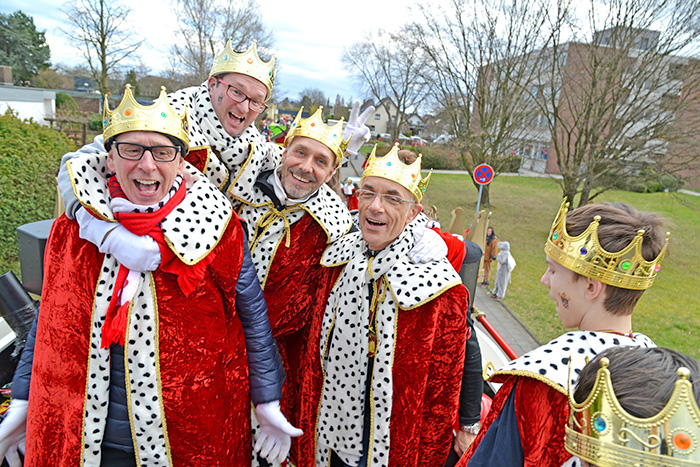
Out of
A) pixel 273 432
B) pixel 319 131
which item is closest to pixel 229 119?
pixel 319 131

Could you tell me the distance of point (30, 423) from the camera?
1.72 m

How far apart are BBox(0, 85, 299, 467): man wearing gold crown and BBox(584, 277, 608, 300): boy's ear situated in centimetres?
136

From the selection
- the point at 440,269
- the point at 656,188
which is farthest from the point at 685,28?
the point at 656,188

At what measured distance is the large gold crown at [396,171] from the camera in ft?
6.79

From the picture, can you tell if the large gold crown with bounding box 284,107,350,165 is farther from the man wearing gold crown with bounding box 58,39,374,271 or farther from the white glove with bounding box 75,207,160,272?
the white glove with bounding box 75,207,160,272

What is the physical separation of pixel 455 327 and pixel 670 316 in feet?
29.9

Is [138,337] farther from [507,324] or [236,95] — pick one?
[507,324]

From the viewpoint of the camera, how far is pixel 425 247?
2135 millimetres

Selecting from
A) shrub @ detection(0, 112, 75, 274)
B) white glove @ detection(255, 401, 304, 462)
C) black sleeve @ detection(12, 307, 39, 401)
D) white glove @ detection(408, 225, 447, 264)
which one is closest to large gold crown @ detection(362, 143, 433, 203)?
white glove @ detection(408, 225, 447, 264)

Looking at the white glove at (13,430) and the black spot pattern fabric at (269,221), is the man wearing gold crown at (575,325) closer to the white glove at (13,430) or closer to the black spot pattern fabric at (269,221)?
the black spot pattern fabric at (269,221)

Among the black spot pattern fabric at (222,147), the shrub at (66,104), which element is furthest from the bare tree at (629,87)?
the shrub at (66,104)

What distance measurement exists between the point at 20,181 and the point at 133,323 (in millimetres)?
6710

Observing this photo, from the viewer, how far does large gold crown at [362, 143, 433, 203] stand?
6.79ft

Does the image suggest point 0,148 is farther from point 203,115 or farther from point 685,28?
point 685,28
